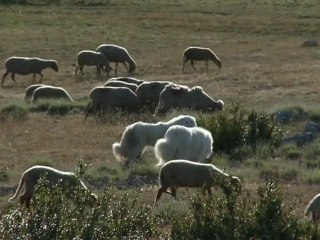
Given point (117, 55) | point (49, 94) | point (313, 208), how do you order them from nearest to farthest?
point (313, 208), point (49, 94), point (117, 55)

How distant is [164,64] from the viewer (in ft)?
125

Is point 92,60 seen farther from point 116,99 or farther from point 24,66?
point 116,99

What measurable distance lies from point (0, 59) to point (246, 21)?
67.2 feet

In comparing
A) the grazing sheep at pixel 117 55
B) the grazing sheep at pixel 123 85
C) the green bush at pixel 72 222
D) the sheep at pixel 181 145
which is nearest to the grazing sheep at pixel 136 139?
the sheep at pixel 181 145

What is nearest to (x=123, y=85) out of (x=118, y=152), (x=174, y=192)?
(x=118, y=152)

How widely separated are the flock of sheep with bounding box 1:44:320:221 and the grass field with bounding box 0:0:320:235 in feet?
1.35

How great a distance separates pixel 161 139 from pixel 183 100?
24.4 ft

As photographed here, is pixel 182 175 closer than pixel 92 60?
Yes

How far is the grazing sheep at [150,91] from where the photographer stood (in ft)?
83.5

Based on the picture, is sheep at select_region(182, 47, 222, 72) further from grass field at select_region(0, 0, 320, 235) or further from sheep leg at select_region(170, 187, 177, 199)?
sheep leg at select_region(170, 187, 177, 199)

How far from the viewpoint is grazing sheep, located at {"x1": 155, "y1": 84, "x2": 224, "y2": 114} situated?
2405 cm

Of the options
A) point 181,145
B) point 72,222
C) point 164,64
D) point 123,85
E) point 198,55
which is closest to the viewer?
point 72,222

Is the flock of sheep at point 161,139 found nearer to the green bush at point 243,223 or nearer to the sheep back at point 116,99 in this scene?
the sheep back at point 116,99

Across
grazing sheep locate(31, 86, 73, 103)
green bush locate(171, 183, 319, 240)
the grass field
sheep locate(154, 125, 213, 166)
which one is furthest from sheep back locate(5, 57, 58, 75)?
green bush locate(171, 183, 319, 240)
